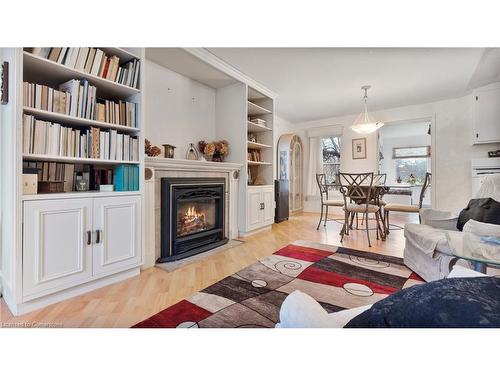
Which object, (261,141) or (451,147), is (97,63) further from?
(451,147)

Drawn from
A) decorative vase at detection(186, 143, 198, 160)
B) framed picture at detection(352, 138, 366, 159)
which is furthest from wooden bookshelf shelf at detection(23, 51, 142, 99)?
framed picture at detection(352, 138, 366, 159)

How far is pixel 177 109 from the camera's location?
2.83 metres

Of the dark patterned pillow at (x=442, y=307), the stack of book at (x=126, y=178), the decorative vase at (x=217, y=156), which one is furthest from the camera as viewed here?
the decorative vase at (x=217, y=156)

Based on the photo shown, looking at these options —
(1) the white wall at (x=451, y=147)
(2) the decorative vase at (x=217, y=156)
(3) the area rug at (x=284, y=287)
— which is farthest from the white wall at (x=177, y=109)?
(1) the white wall at (x=451, y=147)

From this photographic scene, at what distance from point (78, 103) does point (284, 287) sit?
2033 mm

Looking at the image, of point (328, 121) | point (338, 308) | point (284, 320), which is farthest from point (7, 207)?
point (328, 121)

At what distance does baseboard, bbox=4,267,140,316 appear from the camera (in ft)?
4.48

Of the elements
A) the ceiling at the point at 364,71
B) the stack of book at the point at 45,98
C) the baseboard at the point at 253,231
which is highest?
the ceiling at the point at 364,71

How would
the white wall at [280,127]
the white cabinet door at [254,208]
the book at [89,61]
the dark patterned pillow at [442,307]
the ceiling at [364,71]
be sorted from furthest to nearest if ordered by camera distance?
the white wall at [280,127] < the white cabinet door at [254,208] < the ceiling at [364,71] < the book at [89,61] < the dark patterned pillow at [442,307]

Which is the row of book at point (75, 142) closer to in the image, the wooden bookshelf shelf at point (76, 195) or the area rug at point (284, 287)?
the wooden bookshelf shelf at point (76, 195)

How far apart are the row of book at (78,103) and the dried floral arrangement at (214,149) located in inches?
44.4

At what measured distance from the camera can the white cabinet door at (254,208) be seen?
10.8ft

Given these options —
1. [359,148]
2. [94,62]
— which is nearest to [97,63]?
[94,62]
